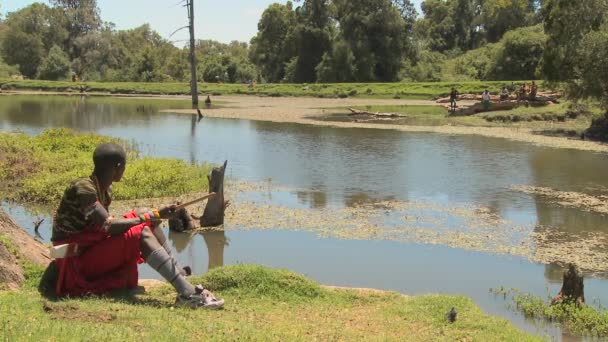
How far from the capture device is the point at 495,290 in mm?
8672

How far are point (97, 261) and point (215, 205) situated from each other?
219 inches

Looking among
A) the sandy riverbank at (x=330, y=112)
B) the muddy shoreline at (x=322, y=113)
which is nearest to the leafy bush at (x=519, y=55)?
the muddy shoreline at (x=322, y=113)

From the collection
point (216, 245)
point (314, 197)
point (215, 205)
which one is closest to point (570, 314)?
point (216, 245)

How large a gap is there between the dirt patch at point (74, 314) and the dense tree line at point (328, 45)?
50.9 m

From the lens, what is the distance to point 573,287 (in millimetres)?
7508

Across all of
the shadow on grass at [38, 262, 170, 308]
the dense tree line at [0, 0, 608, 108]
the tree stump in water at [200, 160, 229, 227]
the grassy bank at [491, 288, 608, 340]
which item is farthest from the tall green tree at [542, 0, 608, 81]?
the dense tree line at [0, 0, 608, 108]

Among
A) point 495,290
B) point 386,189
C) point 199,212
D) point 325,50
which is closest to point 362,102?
point 325,50

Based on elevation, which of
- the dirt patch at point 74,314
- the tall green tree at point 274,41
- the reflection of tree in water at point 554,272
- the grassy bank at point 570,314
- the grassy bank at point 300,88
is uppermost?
the tall green tree at point 274,41

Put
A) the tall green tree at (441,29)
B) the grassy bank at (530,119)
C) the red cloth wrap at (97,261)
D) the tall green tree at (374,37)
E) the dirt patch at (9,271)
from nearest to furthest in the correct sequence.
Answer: the red cloth wrap at (97,261)
the dirt patch at (9,271)
the grassy bank at (530,119)
the tall green tree at (374,37)
the tall green tree at (441,29)

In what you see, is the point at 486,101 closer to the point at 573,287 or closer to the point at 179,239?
the point at 179,239

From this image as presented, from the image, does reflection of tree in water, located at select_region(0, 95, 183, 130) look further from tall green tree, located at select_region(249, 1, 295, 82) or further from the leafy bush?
the leafy bush

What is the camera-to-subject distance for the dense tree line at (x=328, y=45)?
63.4 metres

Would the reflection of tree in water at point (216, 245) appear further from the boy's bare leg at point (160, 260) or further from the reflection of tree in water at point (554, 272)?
the reflection of tree in water at point (554, 272)

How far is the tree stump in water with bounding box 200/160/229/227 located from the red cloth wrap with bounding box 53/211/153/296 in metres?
5.35
